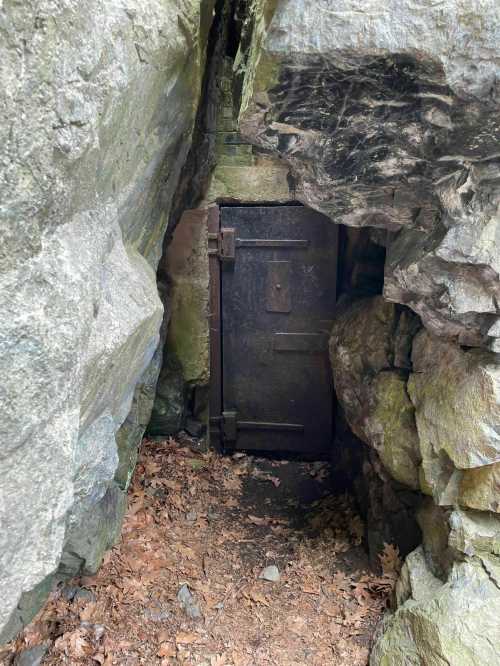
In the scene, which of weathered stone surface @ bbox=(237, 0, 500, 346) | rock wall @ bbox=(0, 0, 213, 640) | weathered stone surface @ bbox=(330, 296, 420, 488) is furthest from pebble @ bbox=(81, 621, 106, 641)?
weathered stone surface @ bbox=(237, 0, 500, 346)

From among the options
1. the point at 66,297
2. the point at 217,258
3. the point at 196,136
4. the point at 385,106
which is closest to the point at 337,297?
the point at 217,258

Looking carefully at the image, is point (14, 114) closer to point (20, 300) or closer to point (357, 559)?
point (20, 300)

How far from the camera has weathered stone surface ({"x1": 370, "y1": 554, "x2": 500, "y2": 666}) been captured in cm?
285

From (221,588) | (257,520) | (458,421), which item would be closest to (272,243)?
(257,520)

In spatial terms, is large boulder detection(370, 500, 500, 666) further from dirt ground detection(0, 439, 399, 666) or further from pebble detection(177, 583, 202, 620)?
pebble detection(177, 583, 202, 620)

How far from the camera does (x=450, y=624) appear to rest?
2957mm

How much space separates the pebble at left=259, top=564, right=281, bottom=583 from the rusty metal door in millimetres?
2014

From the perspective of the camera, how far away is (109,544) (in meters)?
3.90

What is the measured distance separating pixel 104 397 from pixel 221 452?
150 inches

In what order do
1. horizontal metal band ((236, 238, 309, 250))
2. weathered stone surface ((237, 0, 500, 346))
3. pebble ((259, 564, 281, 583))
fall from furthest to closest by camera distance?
horizontal metal band ((236, 238, 309, 250)) < pebble ((259, 564, 281, 583)) < weathered stone surface ((237, 0, 500, 346))

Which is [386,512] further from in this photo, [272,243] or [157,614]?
[272,243]

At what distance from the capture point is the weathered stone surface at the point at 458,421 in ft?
9.99

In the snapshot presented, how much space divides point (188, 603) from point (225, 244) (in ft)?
11.2

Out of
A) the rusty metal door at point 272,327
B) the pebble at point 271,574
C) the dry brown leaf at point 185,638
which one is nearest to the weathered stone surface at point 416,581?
the pebble at point 271,574
